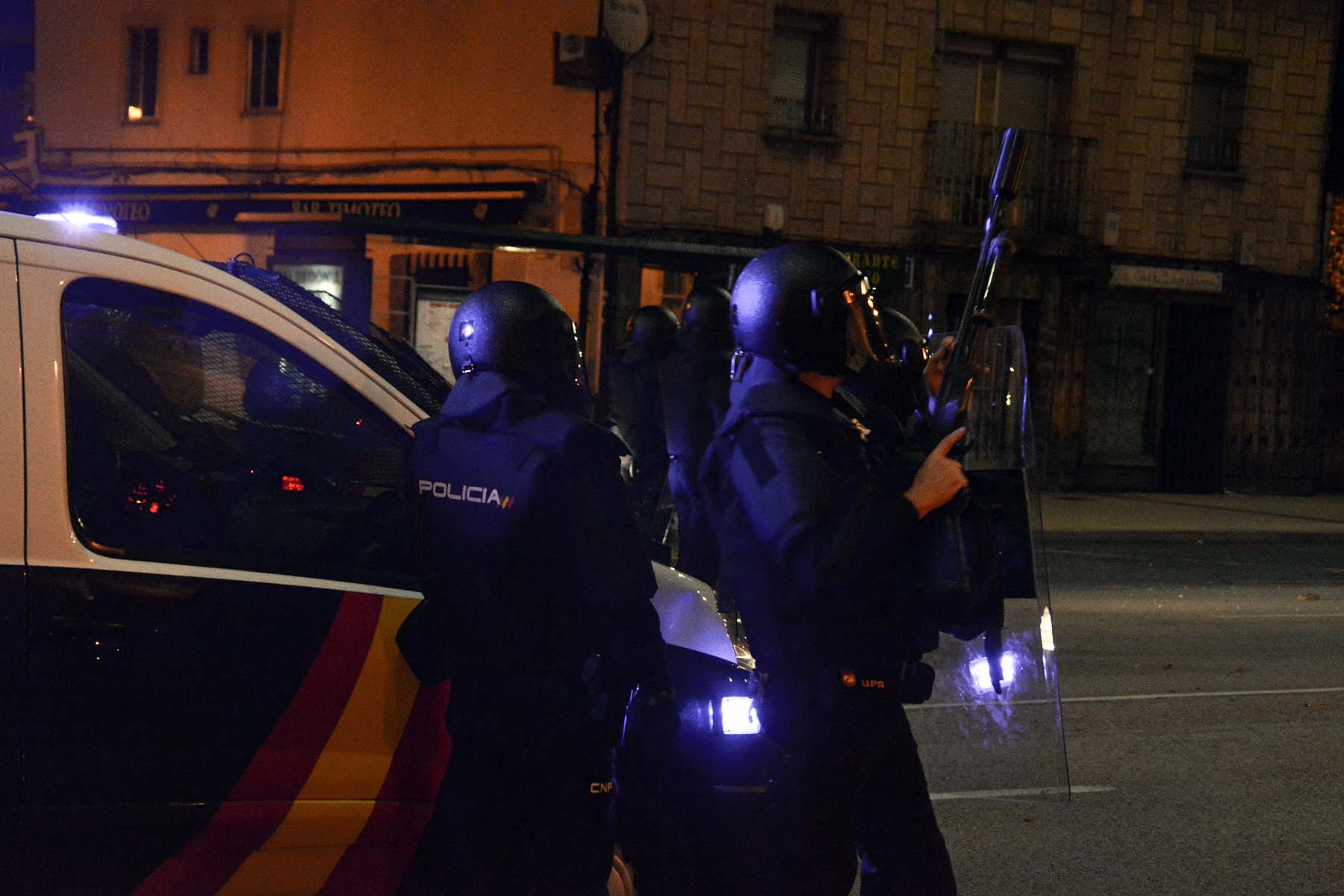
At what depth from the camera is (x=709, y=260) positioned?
1794 cm

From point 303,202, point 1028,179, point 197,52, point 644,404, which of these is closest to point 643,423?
point 644,404

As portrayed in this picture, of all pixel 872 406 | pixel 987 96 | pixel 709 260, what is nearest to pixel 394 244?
pixel 709 260

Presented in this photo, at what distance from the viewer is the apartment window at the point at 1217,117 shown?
2216 cm

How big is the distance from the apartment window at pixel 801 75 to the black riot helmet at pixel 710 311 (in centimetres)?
1183

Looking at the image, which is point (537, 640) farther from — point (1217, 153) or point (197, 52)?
point (1217, 153)

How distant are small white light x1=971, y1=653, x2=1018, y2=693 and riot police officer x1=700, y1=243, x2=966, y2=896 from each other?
78 cm

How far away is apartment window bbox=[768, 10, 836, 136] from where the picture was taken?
19.7 meters

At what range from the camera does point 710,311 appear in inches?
325

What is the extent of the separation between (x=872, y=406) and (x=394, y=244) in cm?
1621

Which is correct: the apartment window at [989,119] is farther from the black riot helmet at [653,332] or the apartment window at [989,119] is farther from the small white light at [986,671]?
the small white light at [986,671]

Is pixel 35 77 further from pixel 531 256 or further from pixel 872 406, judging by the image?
pixel 872 406

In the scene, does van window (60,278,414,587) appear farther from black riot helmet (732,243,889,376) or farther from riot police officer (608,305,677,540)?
riot police officer (608,305,677,540)

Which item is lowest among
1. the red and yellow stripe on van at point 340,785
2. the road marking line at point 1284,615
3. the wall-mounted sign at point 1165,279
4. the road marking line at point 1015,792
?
the road marking line at point 1284,615

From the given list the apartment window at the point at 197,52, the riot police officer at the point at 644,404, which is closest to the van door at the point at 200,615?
the riot police officer at the point at 644,404
